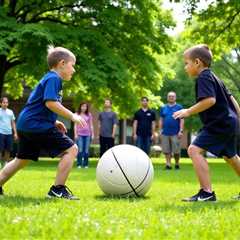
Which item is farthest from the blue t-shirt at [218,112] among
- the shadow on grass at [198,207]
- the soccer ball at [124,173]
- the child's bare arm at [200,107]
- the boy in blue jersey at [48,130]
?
the boy in blue jersey at [48,130]

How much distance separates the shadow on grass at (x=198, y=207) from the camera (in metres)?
6.36

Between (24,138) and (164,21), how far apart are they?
71.9ft

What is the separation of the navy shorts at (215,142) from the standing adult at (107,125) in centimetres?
1117

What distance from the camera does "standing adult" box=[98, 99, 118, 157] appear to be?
18.8 m

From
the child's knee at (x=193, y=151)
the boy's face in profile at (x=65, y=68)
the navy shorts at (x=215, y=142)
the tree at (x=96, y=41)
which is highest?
the tree at (x=96, y=41)

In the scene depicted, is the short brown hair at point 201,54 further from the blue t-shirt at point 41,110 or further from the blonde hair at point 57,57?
the blue t-shirt at point 41,110

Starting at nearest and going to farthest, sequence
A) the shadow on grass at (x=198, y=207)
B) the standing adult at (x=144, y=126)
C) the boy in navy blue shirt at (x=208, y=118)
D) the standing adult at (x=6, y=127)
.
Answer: the shadow on grass at (x=198, y=207) → the boy in navy blue shirt at (x=208, y=118) → the standing adult at (x=6, y=127) → the standing adult at (x=144, y=126)

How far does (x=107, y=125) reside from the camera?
18906 millimetres

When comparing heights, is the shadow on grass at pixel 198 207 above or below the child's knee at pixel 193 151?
below

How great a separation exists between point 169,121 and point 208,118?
31.6ft

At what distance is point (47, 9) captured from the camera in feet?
90.7

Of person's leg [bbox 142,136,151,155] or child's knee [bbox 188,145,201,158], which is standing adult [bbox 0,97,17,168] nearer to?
person's leg [bbox 142,136,151,155]

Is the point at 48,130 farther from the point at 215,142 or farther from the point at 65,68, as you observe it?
the point at 215,142

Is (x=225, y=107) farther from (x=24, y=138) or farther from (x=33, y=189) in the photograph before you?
(x=33, y=189)
